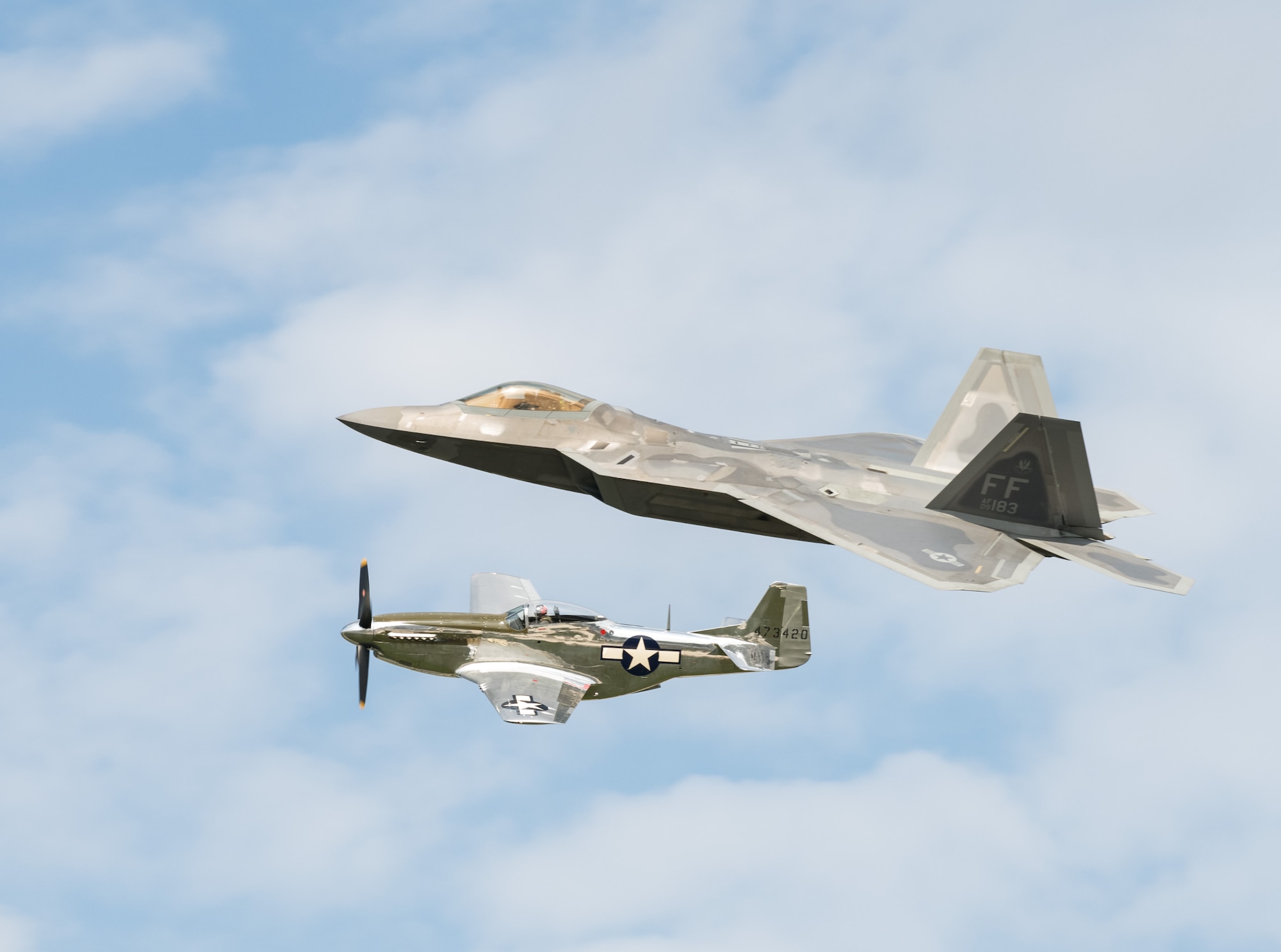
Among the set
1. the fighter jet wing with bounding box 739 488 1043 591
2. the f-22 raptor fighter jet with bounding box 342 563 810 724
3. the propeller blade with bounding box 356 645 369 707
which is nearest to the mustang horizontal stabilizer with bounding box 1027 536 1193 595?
the fighter jet wing with bounding box 739 488 1043 591

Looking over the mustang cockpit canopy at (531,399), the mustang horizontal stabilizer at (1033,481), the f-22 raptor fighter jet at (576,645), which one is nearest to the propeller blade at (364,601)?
the f-22 raptor fighter jet at (576,645)

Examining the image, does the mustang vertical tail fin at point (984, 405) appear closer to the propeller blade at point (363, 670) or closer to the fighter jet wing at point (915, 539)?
the fighter jet wing at point (915, 539)

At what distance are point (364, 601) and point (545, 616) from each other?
10.3ft

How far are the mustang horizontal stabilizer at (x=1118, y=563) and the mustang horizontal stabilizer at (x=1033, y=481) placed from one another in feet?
1.00

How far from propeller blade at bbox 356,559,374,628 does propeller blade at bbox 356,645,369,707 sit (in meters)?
0.50

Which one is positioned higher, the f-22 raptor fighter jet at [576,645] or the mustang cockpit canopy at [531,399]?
the mustang cockpit canopy at [531,399]

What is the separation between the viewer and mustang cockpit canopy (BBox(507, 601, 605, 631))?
91.6ft

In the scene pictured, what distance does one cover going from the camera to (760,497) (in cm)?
Result: 2789

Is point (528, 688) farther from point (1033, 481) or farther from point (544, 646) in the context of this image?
point (1033, 481)

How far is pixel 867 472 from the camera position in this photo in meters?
29.0

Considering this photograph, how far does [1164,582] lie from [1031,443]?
2.99m

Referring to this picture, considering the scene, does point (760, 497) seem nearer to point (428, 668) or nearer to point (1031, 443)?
point (1031, 443)

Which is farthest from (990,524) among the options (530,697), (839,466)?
(530,697)

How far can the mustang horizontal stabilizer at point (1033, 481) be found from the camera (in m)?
26.0
